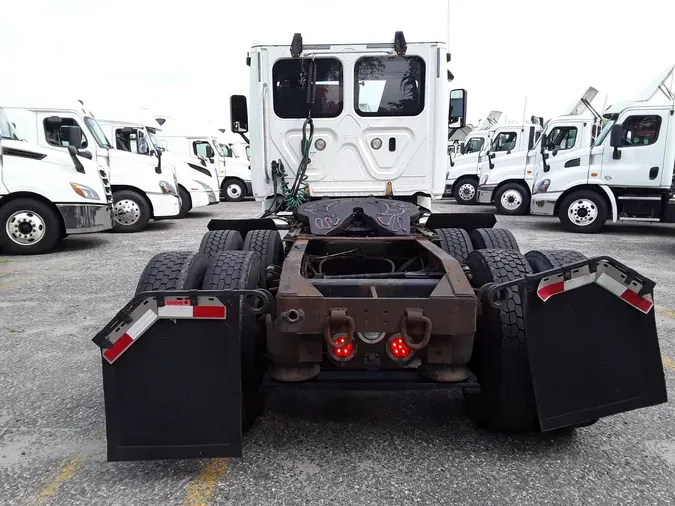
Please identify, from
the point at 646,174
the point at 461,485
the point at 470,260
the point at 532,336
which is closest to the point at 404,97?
the point at 470,260

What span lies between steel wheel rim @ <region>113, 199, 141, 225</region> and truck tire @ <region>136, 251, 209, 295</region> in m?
8.97

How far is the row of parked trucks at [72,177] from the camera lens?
8.05m

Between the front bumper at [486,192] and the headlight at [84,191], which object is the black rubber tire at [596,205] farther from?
the headlight at [84,191]

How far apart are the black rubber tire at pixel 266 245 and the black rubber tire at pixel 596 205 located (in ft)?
28.8

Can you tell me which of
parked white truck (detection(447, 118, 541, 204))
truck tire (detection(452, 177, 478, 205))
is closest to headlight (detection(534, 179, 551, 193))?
parked white truck (detection(447, 118, 541, 204))

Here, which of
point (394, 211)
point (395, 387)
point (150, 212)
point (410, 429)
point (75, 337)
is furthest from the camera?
point (150, 212)

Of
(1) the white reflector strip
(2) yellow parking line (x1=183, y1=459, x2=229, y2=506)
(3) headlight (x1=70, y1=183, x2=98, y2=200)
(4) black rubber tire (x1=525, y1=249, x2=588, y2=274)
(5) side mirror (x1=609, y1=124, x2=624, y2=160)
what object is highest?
(5) side mirror (x1=609, y1=124, x2=624, y2=160)

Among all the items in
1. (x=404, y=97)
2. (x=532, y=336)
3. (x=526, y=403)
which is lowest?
(x=526, y=403)

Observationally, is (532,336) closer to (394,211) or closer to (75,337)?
(394,211)

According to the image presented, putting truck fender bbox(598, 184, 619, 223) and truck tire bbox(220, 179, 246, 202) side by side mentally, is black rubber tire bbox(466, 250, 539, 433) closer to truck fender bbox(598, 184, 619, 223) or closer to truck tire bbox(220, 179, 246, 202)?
truck fender bbox(598, 184, 619, 223)

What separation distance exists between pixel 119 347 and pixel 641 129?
10906 millimetres

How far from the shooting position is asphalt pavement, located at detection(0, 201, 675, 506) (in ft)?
7.46

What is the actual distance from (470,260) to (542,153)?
32.7ft

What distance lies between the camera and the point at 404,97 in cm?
491
